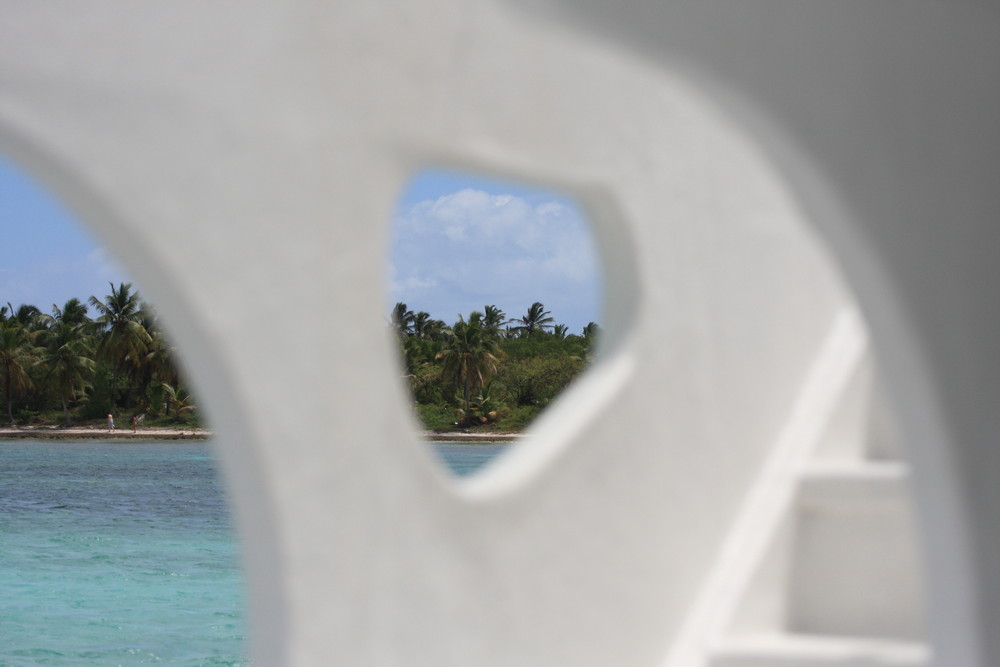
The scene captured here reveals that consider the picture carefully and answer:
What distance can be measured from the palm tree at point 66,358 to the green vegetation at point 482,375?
1005 cm

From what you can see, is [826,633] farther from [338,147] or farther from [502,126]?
[338,147]

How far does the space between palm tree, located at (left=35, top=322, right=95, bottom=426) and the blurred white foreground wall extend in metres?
37.2

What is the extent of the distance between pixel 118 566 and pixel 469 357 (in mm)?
20515

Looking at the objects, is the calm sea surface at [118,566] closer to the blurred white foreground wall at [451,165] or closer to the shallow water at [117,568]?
the shallow water at [117,568]

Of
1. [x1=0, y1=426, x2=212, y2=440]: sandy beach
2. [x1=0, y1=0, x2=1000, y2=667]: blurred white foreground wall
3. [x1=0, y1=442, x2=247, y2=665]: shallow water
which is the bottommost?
[x1=0, y1=442, x2=247, y2=665]: shallow water

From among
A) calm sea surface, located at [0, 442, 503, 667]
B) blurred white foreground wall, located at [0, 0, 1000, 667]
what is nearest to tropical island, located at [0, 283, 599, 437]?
calm sea surface, located at [0, 442, 503, 667]

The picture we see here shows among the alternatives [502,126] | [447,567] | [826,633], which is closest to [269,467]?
[447,567]

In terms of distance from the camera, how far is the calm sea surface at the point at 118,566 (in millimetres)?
12516

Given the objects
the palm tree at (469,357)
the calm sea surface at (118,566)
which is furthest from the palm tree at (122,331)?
the palm tree at (469,357)

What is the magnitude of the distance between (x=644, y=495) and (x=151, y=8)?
6.62ft

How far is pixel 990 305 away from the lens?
2.28 metres

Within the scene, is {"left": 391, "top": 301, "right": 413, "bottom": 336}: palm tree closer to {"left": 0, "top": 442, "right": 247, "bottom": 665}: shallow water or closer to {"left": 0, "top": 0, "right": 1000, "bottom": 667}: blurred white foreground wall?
{"left": 0, "top": 442, "right": 247, "bottom": 665}: shallow water

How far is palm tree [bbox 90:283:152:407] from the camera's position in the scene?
38062 millimetres

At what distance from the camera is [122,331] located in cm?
3806
